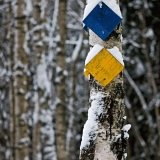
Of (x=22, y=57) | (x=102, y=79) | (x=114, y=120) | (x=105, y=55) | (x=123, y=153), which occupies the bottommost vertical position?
A: (x=123, y=153)

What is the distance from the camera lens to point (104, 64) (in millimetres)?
2332

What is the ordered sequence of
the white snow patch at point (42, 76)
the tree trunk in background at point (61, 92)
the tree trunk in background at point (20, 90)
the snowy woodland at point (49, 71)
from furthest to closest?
1. the white snow patch at point (42, 76)
2. the tree trunk in background at point (20, 90)
3. the snowy woodland at point (49, 71)
4. the tree trunk in background at point (61, 92)

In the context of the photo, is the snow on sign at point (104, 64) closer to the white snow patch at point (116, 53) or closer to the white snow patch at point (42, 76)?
the white snow patch at point (116, 53)

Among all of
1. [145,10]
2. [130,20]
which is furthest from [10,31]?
[130,20]

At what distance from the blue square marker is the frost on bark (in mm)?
73

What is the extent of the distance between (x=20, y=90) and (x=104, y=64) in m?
4.81

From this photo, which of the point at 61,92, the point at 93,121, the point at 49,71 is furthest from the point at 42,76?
the point at 93,121

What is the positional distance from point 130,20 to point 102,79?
10.1 meters

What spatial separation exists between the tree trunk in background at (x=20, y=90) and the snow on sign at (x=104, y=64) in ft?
15.2

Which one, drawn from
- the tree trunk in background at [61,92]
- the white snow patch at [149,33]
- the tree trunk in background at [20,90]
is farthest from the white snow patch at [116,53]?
the white snow patch at [149,33]

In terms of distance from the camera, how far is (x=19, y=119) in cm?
688

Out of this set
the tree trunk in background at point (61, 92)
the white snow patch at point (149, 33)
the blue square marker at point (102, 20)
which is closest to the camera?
the blue square marker at point (102, 20)

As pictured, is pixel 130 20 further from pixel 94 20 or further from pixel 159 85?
pixel 94 20

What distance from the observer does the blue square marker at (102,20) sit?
232cm
